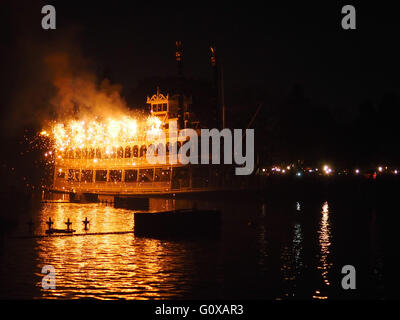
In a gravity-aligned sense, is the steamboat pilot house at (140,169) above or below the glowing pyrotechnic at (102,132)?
below

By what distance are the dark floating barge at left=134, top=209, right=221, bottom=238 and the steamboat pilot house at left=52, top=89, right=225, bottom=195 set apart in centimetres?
2443

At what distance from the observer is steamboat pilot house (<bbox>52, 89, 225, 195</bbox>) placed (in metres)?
54.6

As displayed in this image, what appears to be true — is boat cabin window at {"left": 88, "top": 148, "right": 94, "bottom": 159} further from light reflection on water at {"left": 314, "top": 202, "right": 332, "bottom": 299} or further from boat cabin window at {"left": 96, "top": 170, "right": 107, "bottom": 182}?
light reflection on water at {"left": 314, "top": 202, "right": 332, "bottom": 299}

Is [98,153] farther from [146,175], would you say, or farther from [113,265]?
[113,265]

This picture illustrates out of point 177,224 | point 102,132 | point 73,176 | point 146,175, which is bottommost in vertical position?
point 177,224

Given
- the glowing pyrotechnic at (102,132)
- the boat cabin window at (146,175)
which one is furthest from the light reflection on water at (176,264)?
the glowing pyrotechnic at (102,132)

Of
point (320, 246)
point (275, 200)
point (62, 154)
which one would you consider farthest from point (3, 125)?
point (320, 246)

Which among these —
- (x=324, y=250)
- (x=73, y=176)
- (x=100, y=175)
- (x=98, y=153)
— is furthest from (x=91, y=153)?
(x=324, y=250)

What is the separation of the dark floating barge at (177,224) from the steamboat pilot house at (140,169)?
24.4 metres

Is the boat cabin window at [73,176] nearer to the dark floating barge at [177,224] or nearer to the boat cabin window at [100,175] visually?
the boat cabin window at [100,175]

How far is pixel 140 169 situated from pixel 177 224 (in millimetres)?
38415

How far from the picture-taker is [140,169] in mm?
63938

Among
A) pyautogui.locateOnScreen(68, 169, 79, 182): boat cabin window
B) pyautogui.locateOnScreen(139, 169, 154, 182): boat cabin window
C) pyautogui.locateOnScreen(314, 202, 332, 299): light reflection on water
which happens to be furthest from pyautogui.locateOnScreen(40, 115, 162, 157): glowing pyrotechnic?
pyautogui.locateOnScreen(314, 202, 332, 299): light reflection on water

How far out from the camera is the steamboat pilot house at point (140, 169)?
179ft
